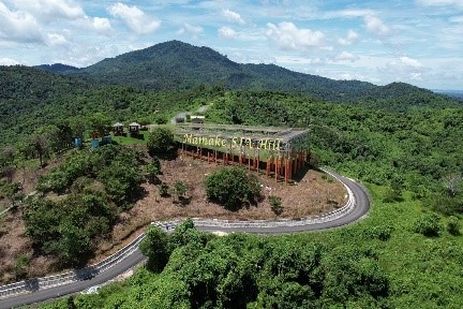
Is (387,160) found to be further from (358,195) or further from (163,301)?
(163,301)

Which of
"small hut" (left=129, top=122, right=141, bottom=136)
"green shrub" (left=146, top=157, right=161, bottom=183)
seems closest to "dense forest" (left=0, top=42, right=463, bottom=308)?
"green shrub" (left=146, top=157, right=161, bottom=183)

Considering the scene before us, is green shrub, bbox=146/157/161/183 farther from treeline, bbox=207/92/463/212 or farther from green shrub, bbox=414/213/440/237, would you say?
treeline, bbox=207/92/463/212

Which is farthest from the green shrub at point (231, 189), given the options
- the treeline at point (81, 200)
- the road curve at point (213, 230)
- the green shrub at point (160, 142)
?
the green shrub at point (160, 142)

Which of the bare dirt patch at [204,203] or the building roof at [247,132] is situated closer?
the bare dirt patch at [204,203]

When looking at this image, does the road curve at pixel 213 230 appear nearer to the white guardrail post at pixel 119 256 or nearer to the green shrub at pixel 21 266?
the white guardrail post at pixel 119 256

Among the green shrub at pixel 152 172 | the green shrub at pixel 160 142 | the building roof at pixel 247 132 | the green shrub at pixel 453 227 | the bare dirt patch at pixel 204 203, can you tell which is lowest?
the green shrub at pixel 453 227

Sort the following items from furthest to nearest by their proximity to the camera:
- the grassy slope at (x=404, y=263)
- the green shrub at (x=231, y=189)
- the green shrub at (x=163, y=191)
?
1. the green shrub at (x=163, y=191)
2. the green shrub at (x=231, y=189)
3. the grassy slope at (x=404, y=263)

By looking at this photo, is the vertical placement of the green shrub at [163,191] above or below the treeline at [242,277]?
above
